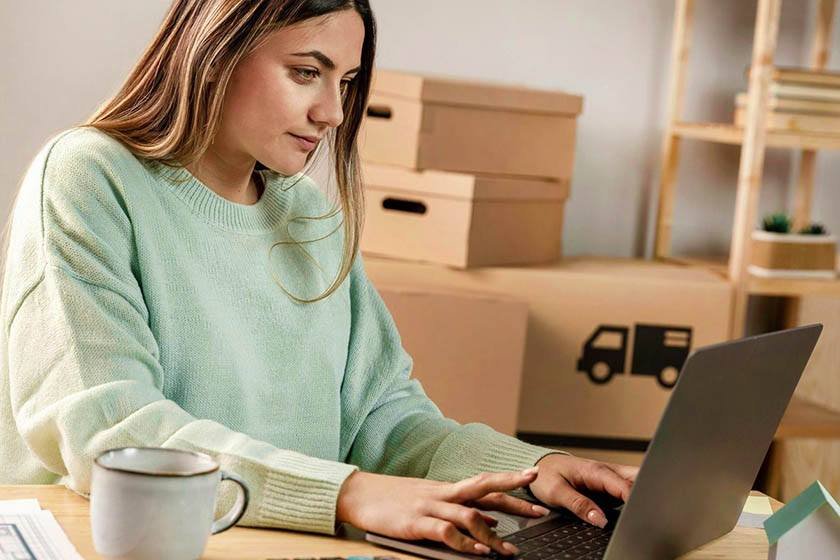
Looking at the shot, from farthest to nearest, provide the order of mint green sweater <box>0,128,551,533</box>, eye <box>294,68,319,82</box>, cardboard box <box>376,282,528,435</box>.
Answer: cardboard box <box>376,282,528,435</box> < eye <box>294,68,319,82</box> < mint green sweater <box>0,128,551,533</box>

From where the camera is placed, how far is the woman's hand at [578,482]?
3.60ft

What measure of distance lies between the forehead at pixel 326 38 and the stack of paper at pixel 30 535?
0.49m

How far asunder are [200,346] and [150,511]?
382 mm

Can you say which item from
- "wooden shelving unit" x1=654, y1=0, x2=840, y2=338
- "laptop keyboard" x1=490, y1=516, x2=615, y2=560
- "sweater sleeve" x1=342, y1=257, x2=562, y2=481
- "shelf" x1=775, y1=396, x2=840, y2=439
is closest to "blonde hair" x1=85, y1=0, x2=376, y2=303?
"sweater sleeve" x1=342, y1=257, x2=562, y2=481

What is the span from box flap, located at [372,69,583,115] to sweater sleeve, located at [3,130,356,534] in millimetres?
1232

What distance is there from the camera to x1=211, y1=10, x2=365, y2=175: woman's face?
1.21m

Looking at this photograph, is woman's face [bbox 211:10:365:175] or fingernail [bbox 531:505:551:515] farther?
woman's face [bbox 211:10:365:175]

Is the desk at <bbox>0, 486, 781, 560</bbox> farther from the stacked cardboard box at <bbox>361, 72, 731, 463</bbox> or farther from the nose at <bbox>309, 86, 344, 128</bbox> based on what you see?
the stacked cardboard box at <bbox>361, 72, 731, 463</bbox>

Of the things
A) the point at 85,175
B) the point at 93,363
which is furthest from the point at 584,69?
the point at 93,363

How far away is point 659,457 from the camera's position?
844 mm

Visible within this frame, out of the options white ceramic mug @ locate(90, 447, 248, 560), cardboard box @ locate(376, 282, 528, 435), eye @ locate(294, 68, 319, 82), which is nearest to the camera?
white ceramic mug @ locate(90, 447, 248, 560)

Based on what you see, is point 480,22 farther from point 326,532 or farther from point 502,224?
point 326,532

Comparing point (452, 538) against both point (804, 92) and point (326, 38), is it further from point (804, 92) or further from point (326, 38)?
point (804, 92)

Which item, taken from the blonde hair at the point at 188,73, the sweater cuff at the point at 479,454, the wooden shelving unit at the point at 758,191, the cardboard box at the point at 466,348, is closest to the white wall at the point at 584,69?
the wooden shelving unit at the point at 758,191
